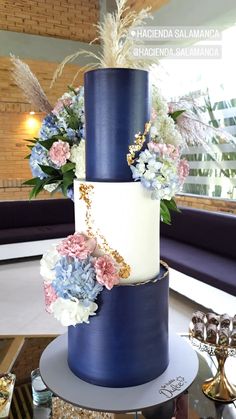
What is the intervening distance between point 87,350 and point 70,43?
7.59 metres

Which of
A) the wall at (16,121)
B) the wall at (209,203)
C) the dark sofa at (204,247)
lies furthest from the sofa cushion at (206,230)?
the wall at (16,121)

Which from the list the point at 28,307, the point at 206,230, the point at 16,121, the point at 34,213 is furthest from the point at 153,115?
the point at 16,121

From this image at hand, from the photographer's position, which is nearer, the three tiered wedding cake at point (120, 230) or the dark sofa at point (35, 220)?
the three tiered wedding cake at point (120, 230)

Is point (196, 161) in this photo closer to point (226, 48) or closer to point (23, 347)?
point (226, 48)

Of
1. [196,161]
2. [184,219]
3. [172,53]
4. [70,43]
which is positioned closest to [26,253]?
[184,219]

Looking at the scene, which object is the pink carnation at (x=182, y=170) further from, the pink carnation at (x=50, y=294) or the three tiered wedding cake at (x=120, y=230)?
the pink carnation at (x=50, y=294)

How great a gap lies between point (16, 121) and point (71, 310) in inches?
291

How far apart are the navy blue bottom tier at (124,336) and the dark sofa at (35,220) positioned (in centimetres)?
385

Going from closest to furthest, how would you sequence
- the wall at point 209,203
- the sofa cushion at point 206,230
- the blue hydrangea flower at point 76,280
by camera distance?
the blue hydrangea flower at point 76,280, the sofa cushion at point 206,230, the wall at point 209,203

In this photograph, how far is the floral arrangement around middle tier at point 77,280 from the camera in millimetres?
896

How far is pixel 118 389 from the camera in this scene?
3.26 ft

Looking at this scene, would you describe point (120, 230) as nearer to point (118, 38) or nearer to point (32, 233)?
point (118, 38)

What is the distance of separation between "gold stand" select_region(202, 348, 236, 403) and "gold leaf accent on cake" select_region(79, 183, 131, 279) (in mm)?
534

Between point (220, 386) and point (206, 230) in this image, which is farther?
point (206, 230)
